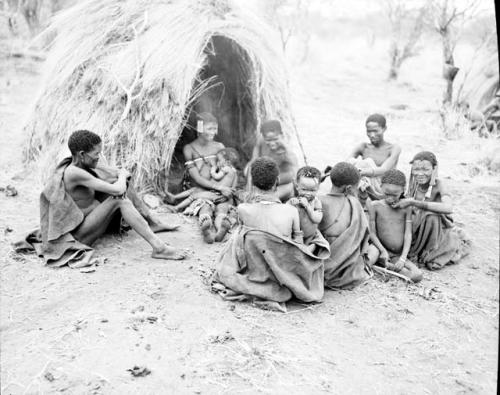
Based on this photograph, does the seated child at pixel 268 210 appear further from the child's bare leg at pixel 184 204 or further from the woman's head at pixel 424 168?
the child's bare leg at pixel 184 204

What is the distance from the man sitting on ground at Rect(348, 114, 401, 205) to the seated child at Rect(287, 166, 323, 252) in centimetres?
103

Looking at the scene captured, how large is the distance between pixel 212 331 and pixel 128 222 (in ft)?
4.11

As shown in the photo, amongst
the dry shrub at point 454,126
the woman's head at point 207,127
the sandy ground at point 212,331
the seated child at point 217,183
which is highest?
the dry shrub at point 454,126

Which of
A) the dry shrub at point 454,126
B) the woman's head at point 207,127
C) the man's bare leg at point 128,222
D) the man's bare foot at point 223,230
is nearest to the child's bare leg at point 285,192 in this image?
the man's bare foot at point 223,230

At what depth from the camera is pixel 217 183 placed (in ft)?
16.3

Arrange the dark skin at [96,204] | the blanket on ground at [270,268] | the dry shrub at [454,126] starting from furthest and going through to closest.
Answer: the dry shrub at [454,126] < the dark skin at [96,204] < the blanket on ground at [270,268]

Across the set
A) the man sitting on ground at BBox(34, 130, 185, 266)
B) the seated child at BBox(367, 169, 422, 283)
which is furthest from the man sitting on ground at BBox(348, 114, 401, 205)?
the man sitting on ground at BBox(34, 130, 185, 266)

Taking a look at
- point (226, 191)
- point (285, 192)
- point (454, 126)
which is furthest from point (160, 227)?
point (454, 126)

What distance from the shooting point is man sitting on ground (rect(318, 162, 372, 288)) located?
3.59m

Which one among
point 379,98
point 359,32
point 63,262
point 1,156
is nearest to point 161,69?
point 63,262

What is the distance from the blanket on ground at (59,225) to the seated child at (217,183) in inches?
50.4

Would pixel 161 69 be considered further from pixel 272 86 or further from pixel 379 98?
pixel 379 98

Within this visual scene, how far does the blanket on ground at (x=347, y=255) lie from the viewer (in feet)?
11.8

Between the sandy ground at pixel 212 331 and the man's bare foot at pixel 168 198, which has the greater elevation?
the man's bare foot at pixel 168 198
